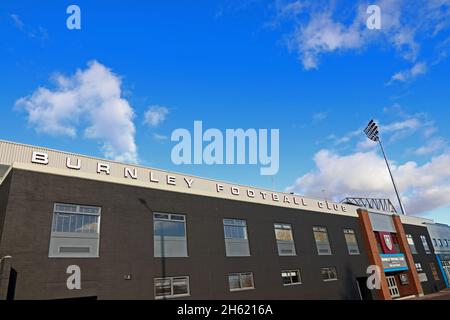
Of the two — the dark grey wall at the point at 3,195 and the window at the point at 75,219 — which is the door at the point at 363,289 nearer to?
the window at the point at 75,219

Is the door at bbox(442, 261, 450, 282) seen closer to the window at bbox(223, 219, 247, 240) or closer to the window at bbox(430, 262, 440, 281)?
the window at bbox(430, 262, 440, 281)

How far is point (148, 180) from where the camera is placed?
21172 mm

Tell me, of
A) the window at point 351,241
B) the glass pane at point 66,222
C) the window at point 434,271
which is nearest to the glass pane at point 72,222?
the glass pane at point 66,222

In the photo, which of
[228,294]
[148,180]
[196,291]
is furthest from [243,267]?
[148,180]

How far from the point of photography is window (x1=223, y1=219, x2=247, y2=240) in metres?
23.8

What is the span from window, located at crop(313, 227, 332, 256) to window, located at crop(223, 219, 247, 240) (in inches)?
343

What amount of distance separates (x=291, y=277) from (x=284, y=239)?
306 centimetres

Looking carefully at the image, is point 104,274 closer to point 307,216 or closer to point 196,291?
point 196,291

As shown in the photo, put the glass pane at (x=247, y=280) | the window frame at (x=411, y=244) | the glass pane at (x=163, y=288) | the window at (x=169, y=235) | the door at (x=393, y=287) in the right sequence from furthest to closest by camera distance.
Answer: the window frame at (x=411, y=244), the door at (x=393, y=287), the glass pane at (x=247, y=280), the window at (x=169, y=235), the glass pane at (x=163, y=288)

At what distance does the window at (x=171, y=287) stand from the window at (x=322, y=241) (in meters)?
14.5

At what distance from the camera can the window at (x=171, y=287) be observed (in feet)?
60.8

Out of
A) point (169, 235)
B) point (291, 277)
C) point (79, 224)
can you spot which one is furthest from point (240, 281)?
point (79, 224)

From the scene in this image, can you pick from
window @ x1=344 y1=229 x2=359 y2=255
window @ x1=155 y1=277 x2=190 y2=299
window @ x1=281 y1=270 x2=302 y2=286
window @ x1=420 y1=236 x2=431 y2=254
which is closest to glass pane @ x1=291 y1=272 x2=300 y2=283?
window @ x1=281 y1=270 x2=302 y2=286
